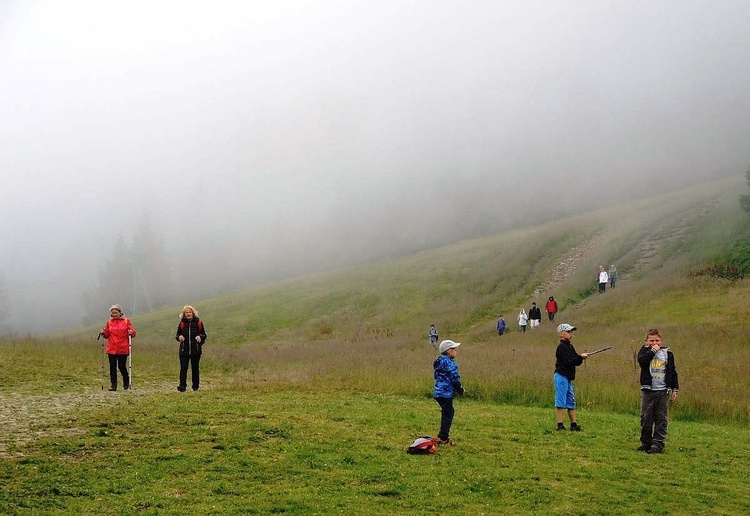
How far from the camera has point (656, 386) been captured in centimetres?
1248

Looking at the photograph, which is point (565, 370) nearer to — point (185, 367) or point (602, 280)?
point (185, 367)

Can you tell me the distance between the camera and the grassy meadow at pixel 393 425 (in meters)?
9.35

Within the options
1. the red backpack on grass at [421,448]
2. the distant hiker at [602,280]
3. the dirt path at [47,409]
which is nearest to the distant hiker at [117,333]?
the dirt path at [47,409]

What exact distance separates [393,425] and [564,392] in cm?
413

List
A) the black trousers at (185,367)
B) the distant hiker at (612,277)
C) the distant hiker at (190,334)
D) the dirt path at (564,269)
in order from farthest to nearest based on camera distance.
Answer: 1. the dirt path at (564,269)
2. the distant hiker at (612,277)
3. the black trousers at (185,367)
4. the distant hiker at (190,334)

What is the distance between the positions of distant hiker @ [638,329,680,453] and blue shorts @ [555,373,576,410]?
1.83m

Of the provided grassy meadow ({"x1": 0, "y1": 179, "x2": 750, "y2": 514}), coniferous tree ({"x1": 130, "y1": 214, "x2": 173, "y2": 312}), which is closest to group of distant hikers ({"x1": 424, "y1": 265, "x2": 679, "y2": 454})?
grassy meadow ({"x1": 0, "y1": 179, "x2": 750, "y2": 514})

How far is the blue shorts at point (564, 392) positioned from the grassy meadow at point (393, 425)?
783mm

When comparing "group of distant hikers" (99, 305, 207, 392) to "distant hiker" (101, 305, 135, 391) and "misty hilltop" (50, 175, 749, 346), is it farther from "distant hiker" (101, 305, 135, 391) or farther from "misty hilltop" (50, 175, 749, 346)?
"misty hilltop" (50, 175, 749, 346)

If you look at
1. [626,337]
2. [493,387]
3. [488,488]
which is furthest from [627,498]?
[626,337]

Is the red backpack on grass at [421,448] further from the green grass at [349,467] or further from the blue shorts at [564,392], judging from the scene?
the blue shorts at [564,392]

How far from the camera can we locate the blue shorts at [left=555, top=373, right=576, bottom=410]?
559 inches

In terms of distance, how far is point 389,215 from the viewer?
133 metres

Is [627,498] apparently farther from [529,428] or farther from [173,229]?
[173,229]
